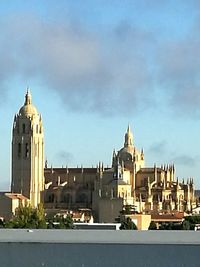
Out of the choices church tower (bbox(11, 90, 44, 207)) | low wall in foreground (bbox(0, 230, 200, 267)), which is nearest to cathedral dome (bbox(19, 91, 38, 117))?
church tower (bbox(11, 90, 44, 207))

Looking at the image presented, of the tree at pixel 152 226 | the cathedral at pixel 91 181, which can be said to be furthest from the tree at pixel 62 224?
the cathedral at pixel 91 181

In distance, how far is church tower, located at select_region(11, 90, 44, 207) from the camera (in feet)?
357

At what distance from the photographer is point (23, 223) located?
62812mm

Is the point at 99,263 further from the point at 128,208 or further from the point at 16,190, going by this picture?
the point at 16,190

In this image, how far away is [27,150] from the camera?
110 metres

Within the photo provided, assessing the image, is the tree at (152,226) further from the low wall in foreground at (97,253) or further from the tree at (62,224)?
the low wall in foreground at (97,253)

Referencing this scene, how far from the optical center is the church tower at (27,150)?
108875 mm

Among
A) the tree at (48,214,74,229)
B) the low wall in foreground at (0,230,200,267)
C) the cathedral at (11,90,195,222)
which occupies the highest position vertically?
the cathedral at (11,90,195,222)

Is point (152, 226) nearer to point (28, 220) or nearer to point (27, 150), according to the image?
point (28, 220)

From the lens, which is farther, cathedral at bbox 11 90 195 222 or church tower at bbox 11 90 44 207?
church tower at bbox 11 90 44 207

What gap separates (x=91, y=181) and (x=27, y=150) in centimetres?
853

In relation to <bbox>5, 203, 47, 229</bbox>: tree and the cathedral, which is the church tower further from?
<bbox>5, 203, 47, 229</bbox>: tree

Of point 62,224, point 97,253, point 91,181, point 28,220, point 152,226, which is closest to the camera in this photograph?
point 97,253

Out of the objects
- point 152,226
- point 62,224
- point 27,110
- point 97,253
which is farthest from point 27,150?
point 97,253
